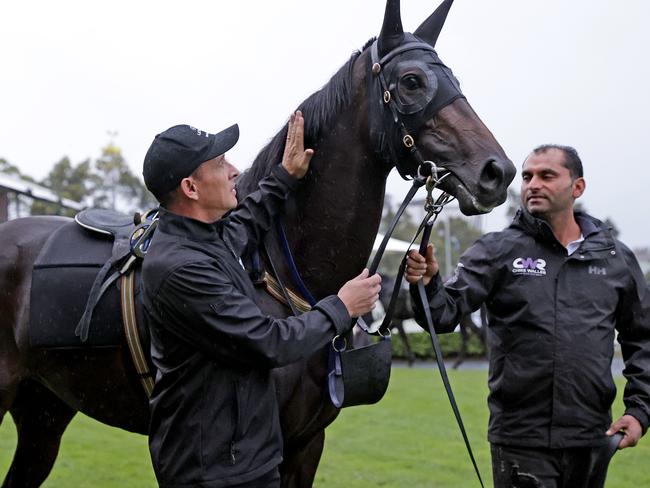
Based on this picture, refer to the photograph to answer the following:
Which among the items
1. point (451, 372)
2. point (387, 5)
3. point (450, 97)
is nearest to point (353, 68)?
point (387, 5)

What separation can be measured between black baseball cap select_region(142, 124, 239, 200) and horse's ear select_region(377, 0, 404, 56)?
851mm

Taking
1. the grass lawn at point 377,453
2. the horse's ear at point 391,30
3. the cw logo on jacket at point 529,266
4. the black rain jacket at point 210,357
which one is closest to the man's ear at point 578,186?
the cw logo on jacket at point 529,266

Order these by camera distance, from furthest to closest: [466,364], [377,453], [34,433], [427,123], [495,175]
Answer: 1. [466,364]
2. [377,453]
3. [34,433]
4. [427,123]
5. [495,175]

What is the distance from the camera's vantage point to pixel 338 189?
2805mm

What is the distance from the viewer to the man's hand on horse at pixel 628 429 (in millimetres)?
2970

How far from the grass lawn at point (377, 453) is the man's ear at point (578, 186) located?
9.82 ft

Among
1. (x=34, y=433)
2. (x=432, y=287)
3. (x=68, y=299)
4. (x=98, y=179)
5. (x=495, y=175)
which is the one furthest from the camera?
(x=98, y=179)

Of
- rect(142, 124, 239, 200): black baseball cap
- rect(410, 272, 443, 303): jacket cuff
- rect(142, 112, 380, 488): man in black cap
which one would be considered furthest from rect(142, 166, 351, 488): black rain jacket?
rect(410, 272, 443, 303): jacket cuff

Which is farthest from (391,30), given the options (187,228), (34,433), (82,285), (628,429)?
(34,433)

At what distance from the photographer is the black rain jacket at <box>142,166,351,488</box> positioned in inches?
80.4

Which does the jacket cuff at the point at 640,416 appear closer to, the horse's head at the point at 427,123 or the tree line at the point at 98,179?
the horse's head at the point at 427,123

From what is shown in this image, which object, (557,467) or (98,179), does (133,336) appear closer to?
(557,467)

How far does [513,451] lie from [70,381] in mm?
1855

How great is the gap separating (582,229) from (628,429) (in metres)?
0.85
